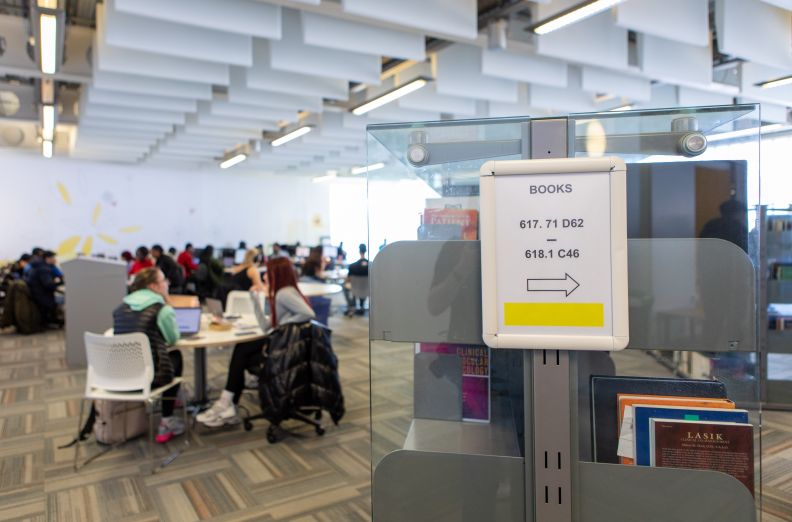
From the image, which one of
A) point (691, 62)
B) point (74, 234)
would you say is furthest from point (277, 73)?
point (74, 234)

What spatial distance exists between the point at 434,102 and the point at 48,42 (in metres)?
4.75

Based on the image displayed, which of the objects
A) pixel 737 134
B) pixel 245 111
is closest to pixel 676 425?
pixel 737 134

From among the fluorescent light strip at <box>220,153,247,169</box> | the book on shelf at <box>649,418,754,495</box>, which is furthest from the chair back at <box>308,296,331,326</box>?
the fluorescent light strip at <box>220,153,247,169</box>

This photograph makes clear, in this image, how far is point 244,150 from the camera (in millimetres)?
11414

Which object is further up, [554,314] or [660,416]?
[554,314]

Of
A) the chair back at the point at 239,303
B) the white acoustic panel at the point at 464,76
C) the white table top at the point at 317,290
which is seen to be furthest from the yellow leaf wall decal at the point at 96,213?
the white acoustic panel at the point at 464,76

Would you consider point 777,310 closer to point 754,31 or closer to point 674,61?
point 754,31

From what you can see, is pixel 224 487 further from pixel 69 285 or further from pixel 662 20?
pixel 662 20

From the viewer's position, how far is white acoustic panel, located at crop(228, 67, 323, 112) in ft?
22.0

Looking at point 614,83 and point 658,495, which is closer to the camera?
point 658,495

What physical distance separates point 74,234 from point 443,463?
12.8 metres

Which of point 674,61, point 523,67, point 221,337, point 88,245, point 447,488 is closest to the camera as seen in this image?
point 447,488

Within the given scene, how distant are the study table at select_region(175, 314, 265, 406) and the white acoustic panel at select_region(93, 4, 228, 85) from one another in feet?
8.44

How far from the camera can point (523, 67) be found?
6121mm
